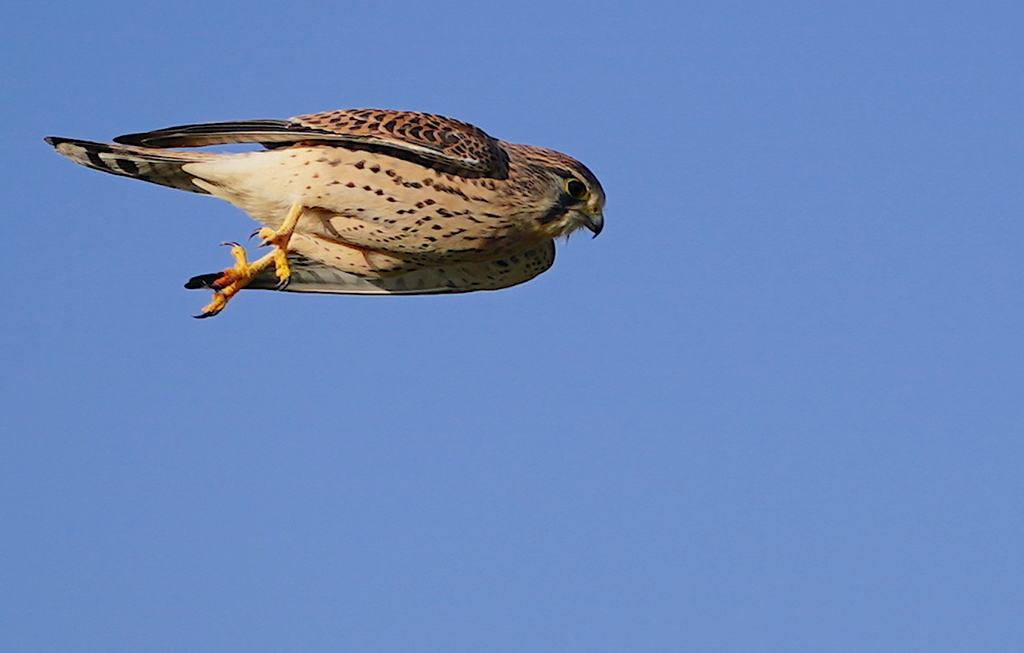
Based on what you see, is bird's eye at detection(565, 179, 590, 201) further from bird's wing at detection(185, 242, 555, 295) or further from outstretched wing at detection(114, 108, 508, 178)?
outstretched wing at detection(114, 108, 508, 178)

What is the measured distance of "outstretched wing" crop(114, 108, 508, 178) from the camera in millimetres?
11562

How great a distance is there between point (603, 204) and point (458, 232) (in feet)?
5.50

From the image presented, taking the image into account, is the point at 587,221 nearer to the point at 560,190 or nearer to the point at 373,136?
the point at 560,190

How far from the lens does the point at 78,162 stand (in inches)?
460

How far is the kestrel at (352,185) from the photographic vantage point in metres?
11.6

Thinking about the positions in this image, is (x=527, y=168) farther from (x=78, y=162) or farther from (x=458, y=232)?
(x=78, y=162)

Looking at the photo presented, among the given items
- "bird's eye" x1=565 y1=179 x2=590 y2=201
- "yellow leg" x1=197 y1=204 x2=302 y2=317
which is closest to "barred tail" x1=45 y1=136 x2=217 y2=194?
"yellow leg" x1=197 y1=204 x2=302 y2=317

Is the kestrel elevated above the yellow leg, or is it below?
above

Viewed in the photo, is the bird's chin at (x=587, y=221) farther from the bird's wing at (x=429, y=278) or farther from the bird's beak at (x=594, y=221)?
the bird's wing at (x=429, y=278)

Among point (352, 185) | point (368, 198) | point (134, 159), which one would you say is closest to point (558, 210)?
point (368, 198)

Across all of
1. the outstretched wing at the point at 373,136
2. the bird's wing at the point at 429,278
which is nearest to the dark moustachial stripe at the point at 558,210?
the bird's wing at the point at 429,278

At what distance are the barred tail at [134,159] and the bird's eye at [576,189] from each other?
100 inches

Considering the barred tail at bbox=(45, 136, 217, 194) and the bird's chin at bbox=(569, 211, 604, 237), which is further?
the bird's chin at bbox=(569, 211, 604, 237)

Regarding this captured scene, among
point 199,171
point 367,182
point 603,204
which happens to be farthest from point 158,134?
point 603,204
